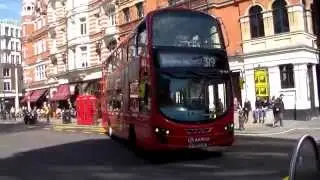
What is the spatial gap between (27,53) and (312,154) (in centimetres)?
7588

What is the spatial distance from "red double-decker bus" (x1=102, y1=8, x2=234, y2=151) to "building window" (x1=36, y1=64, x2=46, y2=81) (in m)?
57.0

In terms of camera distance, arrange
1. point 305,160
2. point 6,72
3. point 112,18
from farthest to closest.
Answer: point 6,72, point 112,18, point 305,160

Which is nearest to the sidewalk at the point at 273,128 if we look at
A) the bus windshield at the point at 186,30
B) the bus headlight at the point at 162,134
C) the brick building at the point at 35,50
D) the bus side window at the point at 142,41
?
the bus windshield at the point at 186,30

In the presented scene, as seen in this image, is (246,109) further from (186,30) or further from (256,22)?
(186,30)

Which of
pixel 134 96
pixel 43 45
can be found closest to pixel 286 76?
pixel 134 96

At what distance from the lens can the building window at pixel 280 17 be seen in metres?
33.8

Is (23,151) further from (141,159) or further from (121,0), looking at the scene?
(121,0)

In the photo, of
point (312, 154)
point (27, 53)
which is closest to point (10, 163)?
point (312, 154)

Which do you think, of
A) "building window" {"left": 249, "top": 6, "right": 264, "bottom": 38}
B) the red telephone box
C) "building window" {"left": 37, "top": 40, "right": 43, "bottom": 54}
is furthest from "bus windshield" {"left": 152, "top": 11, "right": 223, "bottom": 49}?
"building window" {"left": 37, "top": 40, "right": 43, "bottom": 54}

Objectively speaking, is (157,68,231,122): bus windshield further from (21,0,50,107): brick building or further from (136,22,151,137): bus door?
(21,0,50,107): brick building

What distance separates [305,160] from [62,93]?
59060mm

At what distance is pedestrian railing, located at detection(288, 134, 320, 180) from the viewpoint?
217 inches

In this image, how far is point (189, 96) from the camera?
15555 millimetres

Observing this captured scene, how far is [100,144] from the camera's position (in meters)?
23.5
